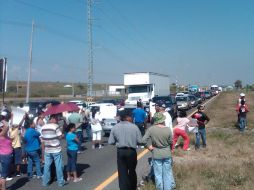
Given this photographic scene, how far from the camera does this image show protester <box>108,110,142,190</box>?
28.2 ft

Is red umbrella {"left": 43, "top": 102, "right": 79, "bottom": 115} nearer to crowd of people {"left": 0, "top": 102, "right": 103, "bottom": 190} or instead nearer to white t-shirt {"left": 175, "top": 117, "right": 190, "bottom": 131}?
crowd of people {"left": 0, "top": 102, "right": 103, "bottom": 190}

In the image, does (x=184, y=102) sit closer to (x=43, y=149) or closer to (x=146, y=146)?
(x=43, y=149)

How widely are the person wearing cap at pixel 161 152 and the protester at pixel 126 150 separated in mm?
257

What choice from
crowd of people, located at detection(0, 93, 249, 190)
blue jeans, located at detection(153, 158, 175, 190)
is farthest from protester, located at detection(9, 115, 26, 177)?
blue jeans, located at detection(153, 158, 175, 190)

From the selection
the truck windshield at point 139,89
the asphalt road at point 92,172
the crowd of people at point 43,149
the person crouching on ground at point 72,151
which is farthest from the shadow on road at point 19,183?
the truck windshield at point 139,89

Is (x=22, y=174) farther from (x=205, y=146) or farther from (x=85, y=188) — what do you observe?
(x=205, y=146)

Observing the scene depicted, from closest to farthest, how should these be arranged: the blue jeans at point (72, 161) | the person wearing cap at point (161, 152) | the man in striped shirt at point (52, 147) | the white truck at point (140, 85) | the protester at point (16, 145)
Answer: the person wearing cap at point (161, 152) < the man in striped shirt at point (52, 147) < the blue jeans at point (72, 161) < the protester at point (16, 145) < the white truck at point (140, 85)

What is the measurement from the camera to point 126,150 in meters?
8.62

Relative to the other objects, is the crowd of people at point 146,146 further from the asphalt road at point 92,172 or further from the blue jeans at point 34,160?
the blue jeans at point 34,160

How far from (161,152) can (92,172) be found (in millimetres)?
3758

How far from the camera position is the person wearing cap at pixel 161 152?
27.8ft

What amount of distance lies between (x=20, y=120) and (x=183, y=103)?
3192cm

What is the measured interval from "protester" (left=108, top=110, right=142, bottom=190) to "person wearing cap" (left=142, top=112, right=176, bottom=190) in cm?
26

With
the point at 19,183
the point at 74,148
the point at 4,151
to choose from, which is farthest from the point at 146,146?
the point at 19,183
